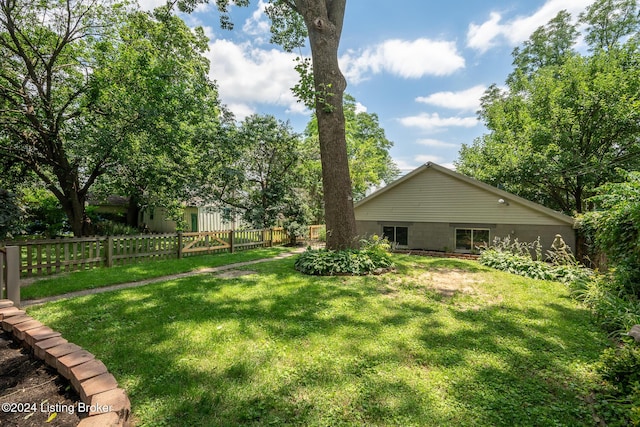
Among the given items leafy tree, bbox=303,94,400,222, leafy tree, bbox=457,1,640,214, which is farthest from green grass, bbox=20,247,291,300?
leafy tree, bbox=457,1,640,214

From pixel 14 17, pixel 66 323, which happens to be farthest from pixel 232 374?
pixel 14 17

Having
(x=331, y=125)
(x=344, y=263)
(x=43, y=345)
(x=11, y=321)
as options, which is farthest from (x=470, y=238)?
(x=11, y=321)

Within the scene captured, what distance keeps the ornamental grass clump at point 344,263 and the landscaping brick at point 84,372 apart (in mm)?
4762

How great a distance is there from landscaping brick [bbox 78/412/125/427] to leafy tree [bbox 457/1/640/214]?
15.1 meters

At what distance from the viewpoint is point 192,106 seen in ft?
38.9

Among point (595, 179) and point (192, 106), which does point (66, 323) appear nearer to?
point (192, 106)

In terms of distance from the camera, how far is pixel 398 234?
14016 millimetres

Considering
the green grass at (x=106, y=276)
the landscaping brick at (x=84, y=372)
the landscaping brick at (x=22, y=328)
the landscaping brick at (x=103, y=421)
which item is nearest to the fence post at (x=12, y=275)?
the green grass at (x=106, y=276)

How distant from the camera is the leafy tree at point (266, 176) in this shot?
49.6 ft

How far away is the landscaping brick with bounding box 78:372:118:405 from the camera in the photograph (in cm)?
197

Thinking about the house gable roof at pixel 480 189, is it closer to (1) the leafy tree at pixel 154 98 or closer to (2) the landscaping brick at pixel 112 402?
(1) the leafy tree at pixel 154 98

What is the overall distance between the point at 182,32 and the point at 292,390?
12169 mm

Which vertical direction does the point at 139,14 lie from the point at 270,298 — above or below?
above

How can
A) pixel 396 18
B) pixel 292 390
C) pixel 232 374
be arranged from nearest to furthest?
pixel 292 390 < pixel 232 374 < pixel 396 18
